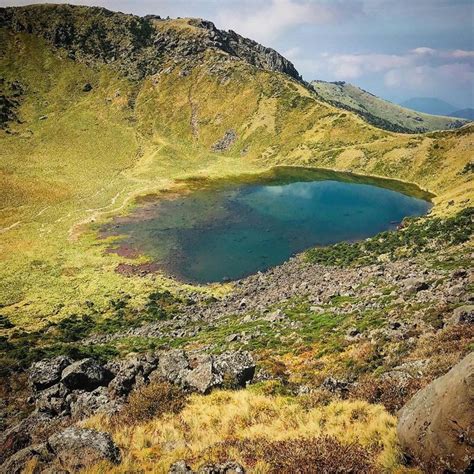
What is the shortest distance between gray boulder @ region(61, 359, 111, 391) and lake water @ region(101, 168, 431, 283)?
42224mm

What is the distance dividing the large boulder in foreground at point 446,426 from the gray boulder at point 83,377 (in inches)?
746

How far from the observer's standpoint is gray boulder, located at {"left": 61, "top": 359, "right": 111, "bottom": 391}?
24.5 metres

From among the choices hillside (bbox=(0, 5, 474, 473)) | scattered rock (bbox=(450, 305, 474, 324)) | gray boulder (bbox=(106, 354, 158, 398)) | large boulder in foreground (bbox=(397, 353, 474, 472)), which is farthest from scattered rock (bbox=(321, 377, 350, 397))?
gray boulder (bbox=(106, 354, 158, 398))

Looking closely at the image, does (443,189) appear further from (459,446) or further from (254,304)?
(459,446)

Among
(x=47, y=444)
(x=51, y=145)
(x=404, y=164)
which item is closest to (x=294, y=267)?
(x=47, y=444)

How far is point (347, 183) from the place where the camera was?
13388 cm

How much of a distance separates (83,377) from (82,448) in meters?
11.0

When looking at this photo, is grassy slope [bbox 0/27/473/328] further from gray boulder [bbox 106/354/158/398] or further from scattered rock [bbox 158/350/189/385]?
scattered rock [bbox 158/350/189/385]

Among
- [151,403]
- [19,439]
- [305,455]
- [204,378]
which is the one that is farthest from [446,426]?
[19,439]

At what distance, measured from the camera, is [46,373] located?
86.4ft

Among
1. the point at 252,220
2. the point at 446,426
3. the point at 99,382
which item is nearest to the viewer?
the point at 446,426

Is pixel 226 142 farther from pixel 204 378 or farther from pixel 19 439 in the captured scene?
pixel 19 439

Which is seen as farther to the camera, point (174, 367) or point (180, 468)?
point (174, 367)

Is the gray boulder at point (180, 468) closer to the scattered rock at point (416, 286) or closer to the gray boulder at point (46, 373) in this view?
the gray boulder at point (46, 373)
